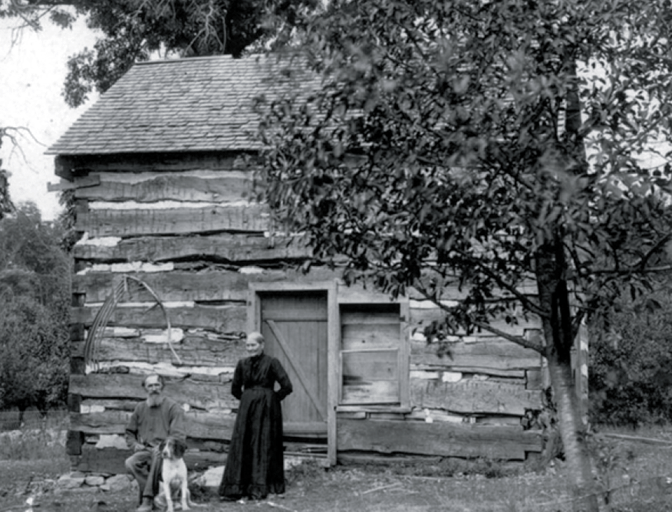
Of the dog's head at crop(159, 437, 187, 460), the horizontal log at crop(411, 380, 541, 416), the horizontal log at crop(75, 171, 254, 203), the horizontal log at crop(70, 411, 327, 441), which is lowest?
the dog's head at crop(159, 437, 187, 460)

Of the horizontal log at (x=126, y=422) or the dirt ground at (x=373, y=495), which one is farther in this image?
the horizontal log at (x=126, y=422)

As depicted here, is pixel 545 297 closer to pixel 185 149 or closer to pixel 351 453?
pixel 351 453

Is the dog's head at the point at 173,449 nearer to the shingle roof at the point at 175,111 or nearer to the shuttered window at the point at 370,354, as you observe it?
the shuttered window at the point at 370,354

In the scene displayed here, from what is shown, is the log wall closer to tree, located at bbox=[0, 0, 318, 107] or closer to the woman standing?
the woman standing

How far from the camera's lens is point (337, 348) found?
1290 centimetres

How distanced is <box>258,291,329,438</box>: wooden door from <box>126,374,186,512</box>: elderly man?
2.48 metres

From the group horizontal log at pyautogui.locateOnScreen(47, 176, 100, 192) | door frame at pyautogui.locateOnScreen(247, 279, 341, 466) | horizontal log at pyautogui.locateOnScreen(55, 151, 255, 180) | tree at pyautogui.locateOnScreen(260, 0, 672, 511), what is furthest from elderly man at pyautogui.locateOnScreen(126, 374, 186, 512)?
tree at pyautogui.locateOnScreen(260, 0, 672, 511)

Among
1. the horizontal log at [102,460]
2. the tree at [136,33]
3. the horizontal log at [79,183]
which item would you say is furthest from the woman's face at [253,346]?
the tree at [136,33]

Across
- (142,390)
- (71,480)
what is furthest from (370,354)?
(71,480)

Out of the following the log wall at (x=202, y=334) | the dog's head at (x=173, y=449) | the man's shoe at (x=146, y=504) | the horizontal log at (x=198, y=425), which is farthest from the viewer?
the horizontal log at (x=198, y=425)

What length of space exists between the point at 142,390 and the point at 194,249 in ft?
6.16

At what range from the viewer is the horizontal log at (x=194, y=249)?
13.1 metres

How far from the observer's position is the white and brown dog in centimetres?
1037

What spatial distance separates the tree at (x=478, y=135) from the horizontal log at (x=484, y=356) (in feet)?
19.4
